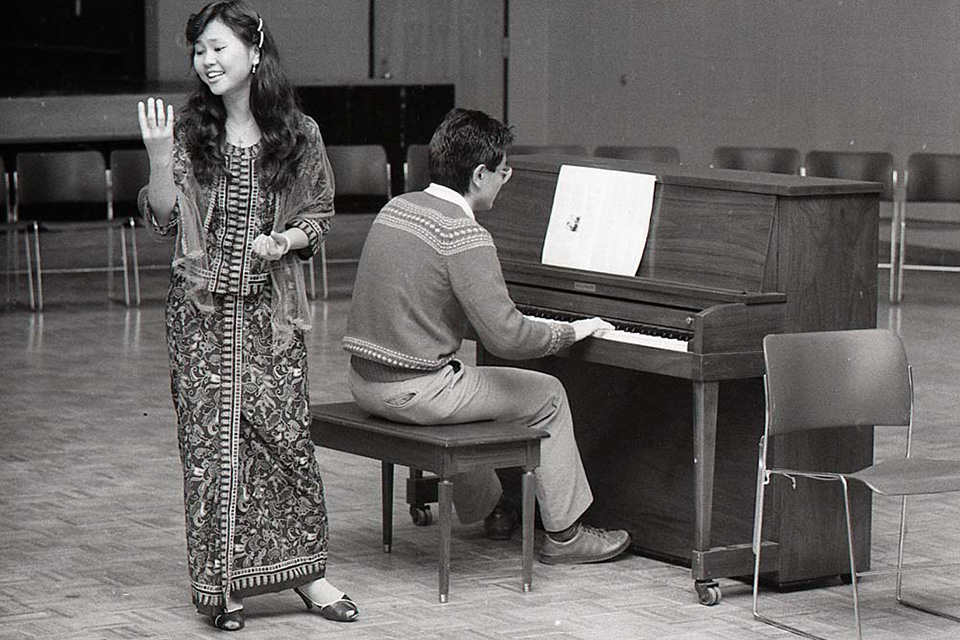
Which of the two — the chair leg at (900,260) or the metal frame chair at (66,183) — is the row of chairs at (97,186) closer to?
the metal frame chair at (66,183)

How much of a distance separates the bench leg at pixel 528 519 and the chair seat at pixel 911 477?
81 cm

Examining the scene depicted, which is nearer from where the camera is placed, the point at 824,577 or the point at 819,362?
the point at 819,362

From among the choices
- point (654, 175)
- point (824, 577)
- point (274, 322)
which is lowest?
point (824, 577)

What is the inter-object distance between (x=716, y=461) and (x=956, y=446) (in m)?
2.02

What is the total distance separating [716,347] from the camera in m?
4.47

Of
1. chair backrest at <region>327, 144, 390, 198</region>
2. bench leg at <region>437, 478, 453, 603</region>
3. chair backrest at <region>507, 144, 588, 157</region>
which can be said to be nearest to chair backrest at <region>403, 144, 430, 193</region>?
chair backrest at <region>327, 144, 390, 198</region>

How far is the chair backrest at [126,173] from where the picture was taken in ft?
32.7

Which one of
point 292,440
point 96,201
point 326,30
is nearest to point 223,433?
point 292,440

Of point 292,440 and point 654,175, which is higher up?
point 654,175

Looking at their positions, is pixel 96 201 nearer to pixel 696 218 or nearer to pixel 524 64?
pixel 524 64

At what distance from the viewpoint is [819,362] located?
177 inches

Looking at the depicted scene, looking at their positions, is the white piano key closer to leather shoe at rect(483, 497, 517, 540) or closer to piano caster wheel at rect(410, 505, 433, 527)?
leather shoe at rect(483, 497, 517, 540)

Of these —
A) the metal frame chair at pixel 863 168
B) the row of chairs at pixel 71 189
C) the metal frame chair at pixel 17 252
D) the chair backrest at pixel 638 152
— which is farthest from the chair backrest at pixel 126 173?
the metal frame chair at pixel 863 168

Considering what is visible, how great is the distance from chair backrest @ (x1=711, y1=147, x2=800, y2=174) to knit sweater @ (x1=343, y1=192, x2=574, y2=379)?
20.2 feet
